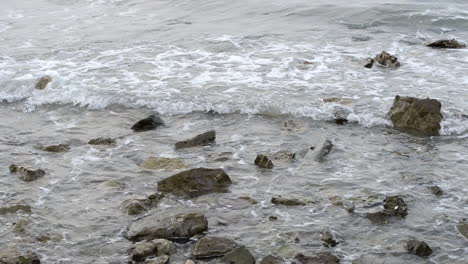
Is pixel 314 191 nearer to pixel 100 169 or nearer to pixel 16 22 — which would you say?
pixel 100 169

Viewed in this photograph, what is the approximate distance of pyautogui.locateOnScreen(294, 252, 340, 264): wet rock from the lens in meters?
6.07

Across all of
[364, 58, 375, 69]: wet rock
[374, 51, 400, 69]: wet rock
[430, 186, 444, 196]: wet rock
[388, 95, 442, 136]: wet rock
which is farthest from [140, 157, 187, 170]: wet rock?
[374, 51, 400, 69]: wet rock

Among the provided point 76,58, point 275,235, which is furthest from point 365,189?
point 76,58

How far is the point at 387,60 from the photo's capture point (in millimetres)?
13312

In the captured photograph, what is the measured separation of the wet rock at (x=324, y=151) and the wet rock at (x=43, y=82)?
6516mm

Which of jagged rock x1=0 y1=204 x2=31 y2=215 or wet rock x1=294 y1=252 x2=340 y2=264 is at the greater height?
jagged rock x1=0 y1=204 x2=31 y2=215

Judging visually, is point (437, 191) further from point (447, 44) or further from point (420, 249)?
point (447, 44)

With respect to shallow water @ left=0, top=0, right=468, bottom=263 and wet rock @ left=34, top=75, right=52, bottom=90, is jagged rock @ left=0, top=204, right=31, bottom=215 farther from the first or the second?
wet rock @ left=34, top=75, right=52, bottom=90

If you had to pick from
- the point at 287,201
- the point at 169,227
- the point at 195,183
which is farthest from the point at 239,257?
the point at 195,183

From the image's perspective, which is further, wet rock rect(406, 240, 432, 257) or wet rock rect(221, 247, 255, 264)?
wet rock rect(406, 240, 432, 257)

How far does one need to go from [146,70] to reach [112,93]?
162 cm

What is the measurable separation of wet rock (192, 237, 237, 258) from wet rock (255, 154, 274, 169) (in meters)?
2.24

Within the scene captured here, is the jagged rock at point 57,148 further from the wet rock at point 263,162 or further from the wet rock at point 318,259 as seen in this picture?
the wet rock at point 318,259

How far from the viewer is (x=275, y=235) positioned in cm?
669
